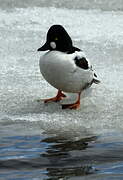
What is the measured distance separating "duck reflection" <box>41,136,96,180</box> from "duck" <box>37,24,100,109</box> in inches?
39.5

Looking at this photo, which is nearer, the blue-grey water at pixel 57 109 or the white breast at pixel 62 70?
the blue-grey water at pixel 57 109

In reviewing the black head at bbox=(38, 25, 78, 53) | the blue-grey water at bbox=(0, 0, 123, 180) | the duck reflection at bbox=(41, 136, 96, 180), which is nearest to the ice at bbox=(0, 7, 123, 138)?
the blue-grey water at bbox=(0, 0, 123, 180)

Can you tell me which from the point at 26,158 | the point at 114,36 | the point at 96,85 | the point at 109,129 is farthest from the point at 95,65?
the point at 26,158

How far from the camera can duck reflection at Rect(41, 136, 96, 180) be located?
4.59 metres

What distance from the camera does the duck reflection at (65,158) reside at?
4.59 meters

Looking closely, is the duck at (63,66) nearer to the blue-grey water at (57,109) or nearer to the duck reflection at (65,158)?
the blue-grey water at (57,109)

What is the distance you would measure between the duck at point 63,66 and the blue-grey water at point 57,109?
26cm

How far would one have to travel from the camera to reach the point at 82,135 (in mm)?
5602

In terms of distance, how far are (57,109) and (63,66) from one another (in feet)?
1.70

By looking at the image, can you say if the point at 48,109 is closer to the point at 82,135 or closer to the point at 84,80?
the point at 84,80

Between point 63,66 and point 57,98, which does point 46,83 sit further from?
point 63,66

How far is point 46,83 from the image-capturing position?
24.7 ft

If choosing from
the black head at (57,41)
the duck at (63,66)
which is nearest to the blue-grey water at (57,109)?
the duck at (63,66)

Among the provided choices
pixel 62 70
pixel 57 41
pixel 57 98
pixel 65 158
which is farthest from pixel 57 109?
pixel 65 158
